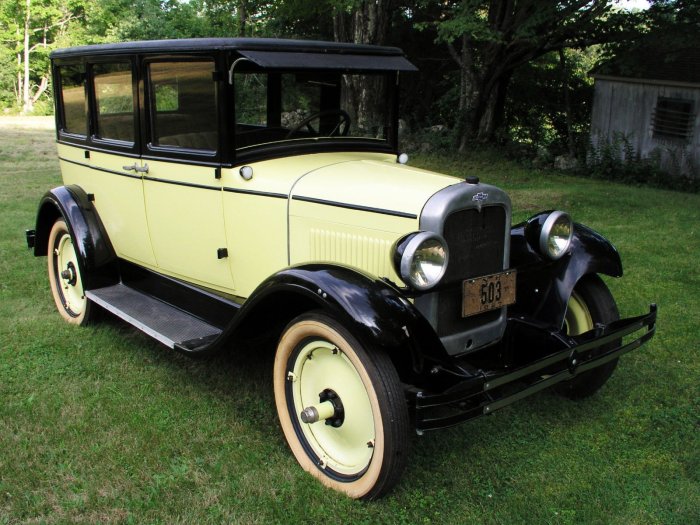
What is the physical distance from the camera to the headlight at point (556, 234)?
135 inches

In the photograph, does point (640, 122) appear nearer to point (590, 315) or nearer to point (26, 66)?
point (590, 315)

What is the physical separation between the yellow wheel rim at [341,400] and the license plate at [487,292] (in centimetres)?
64

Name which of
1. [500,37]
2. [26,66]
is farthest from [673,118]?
[26,66]

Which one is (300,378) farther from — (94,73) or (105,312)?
(94,73)

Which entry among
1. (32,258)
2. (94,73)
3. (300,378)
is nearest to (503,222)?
Answer: (300,378)

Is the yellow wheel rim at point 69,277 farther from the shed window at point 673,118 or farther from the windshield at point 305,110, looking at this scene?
the shed window at point 673,118

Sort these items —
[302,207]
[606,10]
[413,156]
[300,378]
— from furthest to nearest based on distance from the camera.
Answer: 1. [413,156]
2. [606,10]
3. [302,207]
4. [300,378]

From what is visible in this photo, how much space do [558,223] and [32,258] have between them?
17.0 feet

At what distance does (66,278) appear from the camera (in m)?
4.77

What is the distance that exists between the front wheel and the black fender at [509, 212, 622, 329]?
46.2 inches

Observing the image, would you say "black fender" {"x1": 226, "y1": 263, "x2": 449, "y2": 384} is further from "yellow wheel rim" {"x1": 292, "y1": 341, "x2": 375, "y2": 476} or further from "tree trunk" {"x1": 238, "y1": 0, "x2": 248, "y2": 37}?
"tree trunk" {"x1": 238, "y1": 0, "x2": 248, "y2": 37}

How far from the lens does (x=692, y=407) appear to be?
11.9 ft

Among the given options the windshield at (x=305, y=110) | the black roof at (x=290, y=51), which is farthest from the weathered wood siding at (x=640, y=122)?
the black roof at (x=290, y=51)

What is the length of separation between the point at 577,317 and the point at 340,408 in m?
1.69
